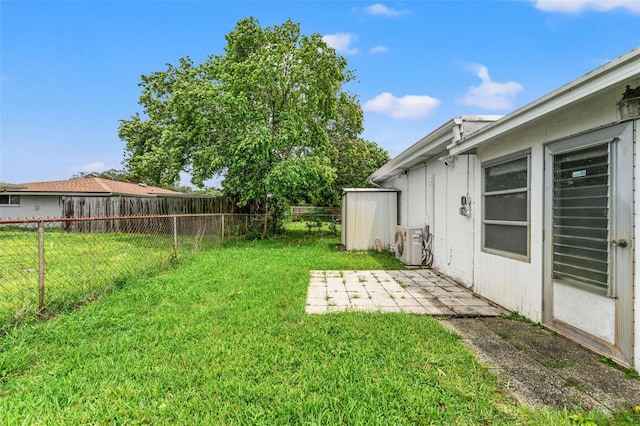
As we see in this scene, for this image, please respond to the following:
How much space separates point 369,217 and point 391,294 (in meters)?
4.82

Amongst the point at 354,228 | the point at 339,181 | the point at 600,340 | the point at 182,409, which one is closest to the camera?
the point at 182,409

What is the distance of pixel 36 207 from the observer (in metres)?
17.1

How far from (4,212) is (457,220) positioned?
2336 cm

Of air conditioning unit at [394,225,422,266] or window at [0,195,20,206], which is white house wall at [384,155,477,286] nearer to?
air conditioning unit at [394,225,422,266]

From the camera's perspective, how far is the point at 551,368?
2.42 metres

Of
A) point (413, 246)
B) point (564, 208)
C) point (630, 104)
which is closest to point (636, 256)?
point (564, 208)

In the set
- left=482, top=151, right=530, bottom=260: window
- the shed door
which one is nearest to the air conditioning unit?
left=482, top=151, right=530, bottom=260: window

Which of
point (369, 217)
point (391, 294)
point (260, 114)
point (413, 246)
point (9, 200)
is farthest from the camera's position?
point (9, 200)

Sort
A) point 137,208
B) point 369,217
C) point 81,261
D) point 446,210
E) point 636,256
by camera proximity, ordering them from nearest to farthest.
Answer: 1. point 636,256
2. point 81,261
3. point 446,210
4. point 369,217
5. point 137,208

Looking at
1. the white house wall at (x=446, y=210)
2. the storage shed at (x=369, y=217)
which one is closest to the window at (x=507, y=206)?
the white house wall at (x=446, y=210)

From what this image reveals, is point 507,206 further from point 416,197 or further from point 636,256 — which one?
point 416,197

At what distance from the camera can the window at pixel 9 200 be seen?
1697 cm

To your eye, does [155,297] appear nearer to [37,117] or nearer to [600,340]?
[600,340]

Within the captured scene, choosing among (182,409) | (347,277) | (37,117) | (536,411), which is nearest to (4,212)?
(37,117)
